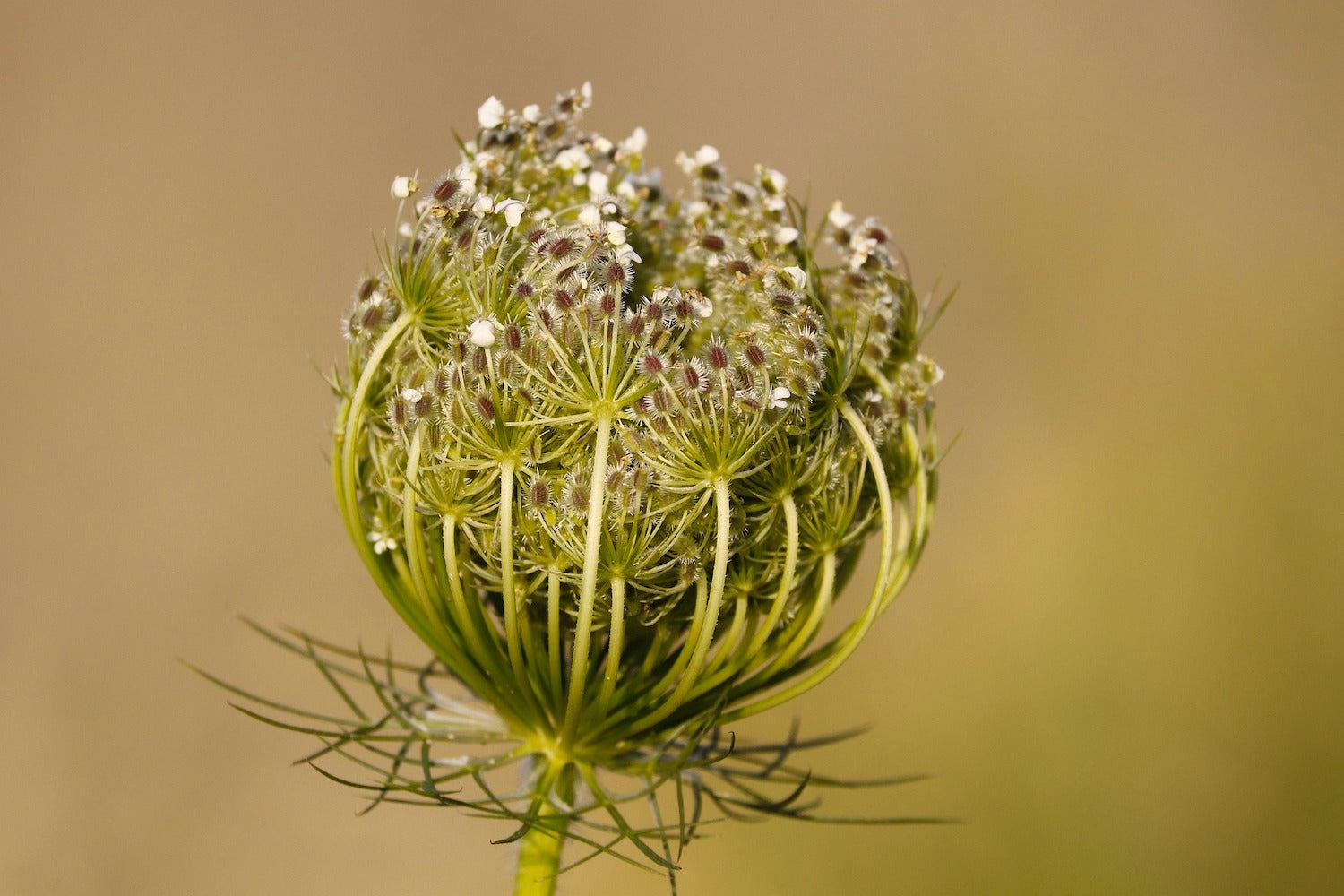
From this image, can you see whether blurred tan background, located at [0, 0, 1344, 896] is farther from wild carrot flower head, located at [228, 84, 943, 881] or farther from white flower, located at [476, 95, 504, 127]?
white flower, located at [476, 95, 504, 127]

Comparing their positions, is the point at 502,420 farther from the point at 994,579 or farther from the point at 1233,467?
the point at 1233,467

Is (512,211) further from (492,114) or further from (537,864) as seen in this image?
(537,864)

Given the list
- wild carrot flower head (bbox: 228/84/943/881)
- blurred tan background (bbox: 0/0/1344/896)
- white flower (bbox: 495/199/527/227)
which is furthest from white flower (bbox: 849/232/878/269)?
blurred tan background (bbox: 0/0/1344/896)

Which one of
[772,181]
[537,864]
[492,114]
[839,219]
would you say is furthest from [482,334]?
[537,864]

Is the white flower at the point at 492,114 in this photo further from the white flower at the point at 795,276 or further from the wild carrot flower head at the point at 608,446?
the white flower at the point at 795,276

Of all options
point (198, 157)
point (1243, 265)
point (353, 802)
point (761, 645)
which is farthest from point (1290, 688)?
point (198, 157)
